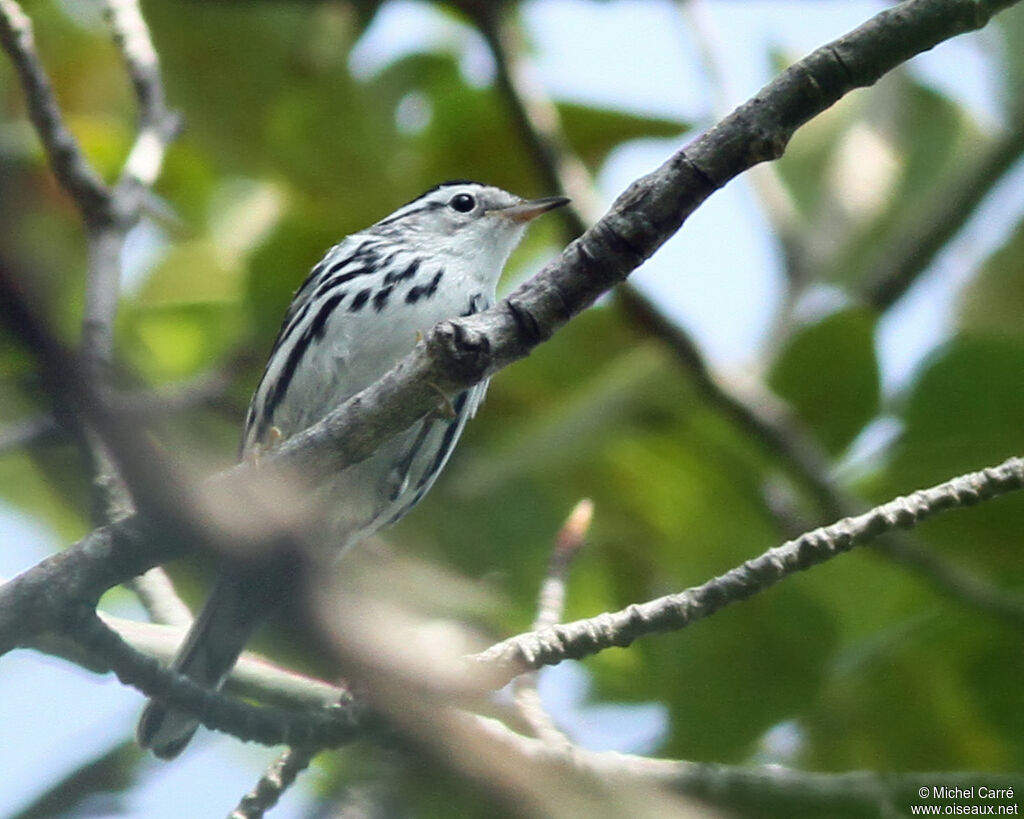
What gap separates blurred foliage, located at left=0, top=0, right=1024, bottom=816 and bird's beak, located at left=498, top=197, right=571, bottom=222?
1.44 feet

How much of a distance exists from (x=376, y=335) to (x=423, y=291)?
1.32ft

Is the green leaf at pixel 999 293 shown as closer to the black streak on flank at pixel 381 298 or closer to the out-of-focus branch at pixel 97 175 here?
the black streak on flank at pixel 381 298

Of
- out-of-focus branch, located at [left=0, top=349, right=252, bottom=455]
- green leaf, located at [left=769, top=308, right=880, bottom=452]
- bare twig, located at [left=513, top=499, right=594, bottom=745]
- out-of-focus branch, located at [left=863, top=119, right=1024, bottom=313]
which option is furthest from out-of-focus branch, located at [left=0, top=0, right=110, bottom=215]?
out-of-focus branch, located at [left=863, top=119, right=1024, bottom=313]

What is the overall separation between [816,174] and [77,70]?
3.82m

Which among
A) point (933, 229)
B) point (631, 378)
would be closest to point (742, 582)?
point (631, 378)

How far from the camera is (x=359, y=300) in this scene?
17.7ft

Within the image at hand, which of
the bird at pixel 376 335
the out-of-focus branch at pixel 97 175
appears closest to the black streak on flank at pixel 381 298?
the bird at pixel 376 335

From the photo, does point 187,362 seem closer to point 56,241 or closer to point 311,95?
point 56,241

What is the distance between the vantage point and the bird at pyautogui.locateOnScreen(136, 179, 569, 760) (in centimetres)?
499

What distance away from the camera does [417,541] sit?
17.8 feet

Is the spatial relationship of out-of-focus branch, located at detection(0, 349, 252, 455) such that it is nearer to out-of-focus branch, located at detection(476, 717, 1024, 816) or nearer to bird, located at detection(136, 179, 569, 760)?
bird, located at detection(136, 179, 569, 760)

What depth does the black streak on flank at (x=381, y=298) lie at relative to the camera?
5.36m

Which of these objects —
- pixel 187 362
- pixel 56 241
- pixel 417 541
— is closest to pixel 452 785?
pixel 417 541

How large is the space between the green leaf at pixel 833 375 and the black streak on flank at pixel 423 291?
1.42 meters
